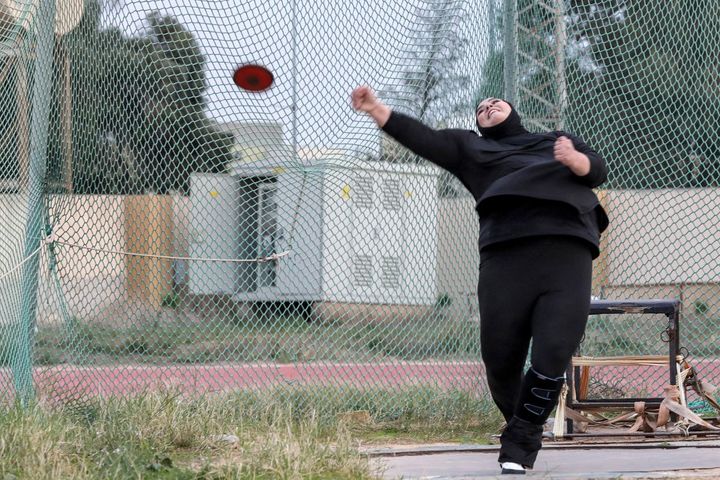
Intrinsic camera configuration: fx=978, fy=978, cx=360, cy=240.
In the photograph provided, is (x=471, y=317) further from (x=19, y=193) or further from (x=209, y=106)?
(x=19, y=193)

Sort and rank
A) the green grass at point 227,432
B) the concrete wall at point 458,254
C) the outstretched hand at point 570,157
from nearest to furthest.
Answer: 1. the green grass at point 227,432
2. the outstretched hand at point 570,157
3. the concrete wall at point 458,254

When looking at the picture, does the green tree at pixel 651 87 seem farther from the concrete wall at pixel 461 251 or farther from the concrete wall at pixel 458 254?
the concrete wall at pixel 458 254

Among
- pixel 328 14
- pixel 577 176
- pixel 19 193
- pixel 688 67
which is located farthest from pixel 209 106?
pixel 688 67

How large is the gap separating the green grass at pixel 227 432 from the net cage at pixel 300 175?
333mm

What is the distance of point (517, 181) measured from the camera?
4629 millimetres

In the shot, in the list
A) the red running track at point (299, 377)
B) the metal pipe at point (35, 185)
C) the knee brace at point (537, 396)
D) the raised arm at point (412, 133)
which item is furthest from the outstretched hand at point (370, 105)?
the metal pipe at point (35, 185)

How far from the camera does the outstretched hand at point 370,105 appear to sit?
15.2ft

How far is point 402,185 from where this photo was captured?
799 centimetres

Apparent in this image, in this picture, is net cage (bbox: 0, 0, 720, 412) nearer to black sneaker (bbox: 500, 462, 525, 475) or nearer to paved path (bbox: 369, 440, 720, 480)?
paved path (bbox: 369, 440, 720, 480)

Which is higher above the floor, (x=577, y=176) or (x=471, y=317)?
(x=577, y=176)

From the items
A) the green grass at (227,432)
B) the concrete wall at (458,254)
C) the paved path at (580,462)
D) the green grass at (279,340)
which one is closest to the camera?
the green grass at (227,432)

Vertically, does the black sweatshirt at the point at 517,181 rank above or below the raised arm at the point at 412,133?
below

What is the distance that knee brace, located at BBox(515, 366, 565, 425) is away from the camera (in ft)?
15.0

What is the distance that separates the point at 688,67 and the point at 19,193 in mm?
5201
